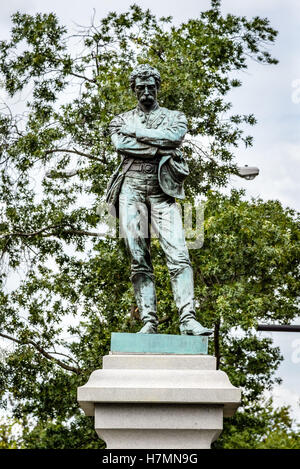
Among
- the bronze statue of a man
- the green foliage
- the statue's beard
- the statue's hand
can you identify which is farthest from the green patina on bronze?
the green foliage

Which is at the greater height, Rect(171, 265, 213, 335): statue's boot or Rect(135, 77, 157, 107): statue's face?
Rect(135, 77, 157, 107): statue's face

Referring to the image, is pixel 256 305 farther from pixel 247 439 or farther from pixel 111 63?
pixel 111 63

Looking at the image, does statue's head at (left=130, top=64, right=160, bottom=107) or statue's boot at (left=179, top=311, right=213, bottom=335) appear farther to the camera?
statue's head at (left=130, top=64, right=160, bottom=107)

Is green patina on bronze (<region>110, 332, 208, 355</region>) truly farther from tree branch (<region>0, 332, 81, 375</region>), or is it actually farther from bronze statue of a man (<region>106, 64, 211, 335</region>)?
tree branch (<region>0, 332, 81, 375</region>)

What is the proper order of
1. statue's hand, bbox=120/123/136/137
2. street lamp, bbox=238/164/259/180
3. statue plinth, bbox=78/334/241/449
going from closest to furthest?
statue plinth, bbox=78/334/241/449
statue's hand, bbox=120/123/136/137
street lamp, bbox=238/164/259/180

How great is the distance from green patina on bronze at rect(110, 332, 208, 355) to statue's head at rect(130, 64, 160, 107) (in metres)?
2.18

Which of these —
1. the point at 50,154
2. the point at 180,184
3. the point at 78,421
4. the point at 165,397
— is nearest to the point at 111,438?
the point at 165,397

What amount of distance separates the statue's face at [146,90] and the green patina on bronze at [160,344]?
218cm

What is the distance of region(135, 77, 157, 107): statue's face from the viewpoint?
776cm

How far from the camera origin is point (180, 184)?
7.78m

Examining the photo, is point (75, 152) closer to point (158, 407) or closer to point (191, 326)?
point (191, 326)

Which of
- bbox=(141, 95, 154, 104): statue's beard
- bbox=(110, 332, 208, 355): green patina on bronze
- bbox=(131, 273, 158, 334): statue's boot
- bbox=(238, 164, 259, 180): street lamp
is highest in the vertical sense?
bbox=(238, 164, 259, 180): street lamp

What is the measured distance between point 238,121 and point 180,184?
8.96m

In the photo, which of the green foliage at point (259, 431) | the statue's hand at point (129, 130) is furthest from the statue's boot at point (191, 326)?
the green foliage at point (259, 431)
